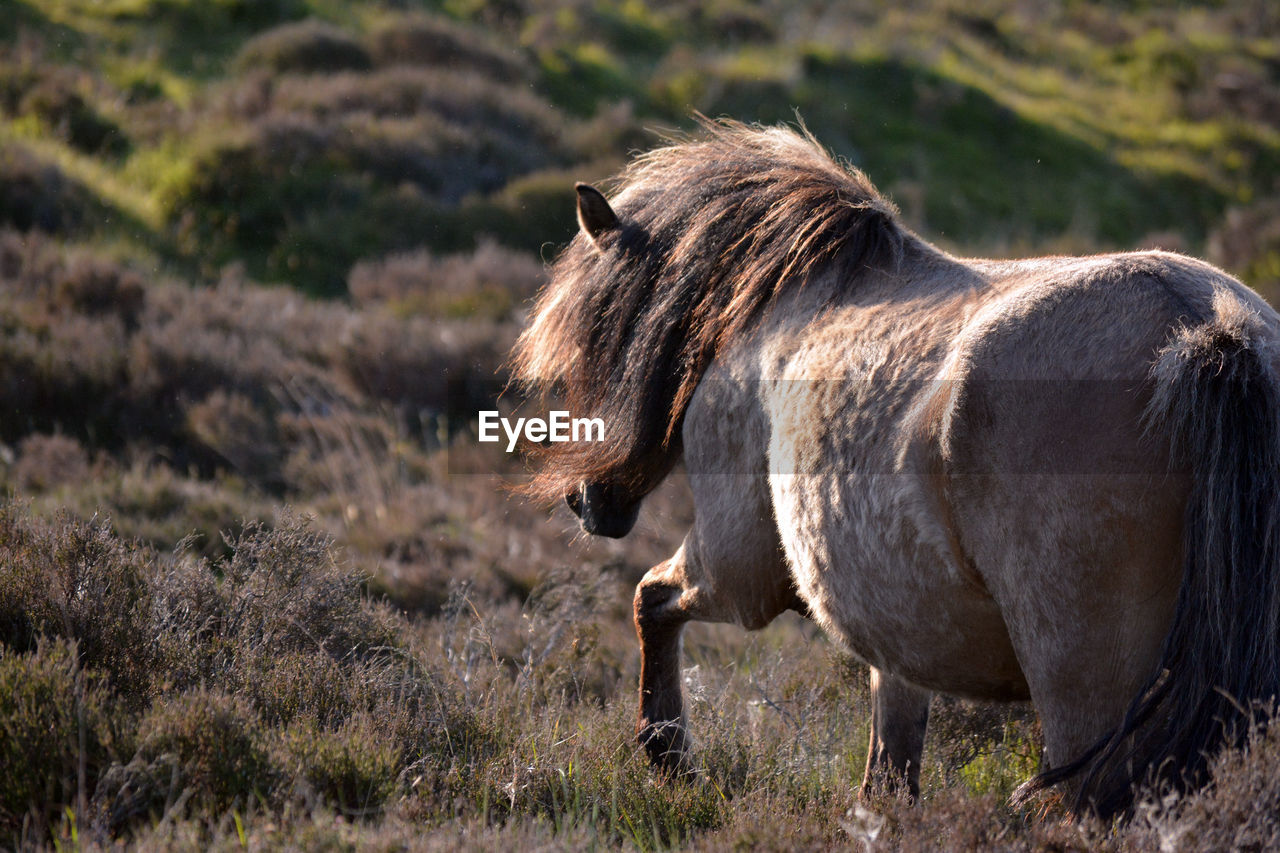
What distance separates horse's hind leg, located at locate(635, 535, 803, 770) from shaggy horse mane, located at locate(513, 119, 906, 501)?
0.34 meters

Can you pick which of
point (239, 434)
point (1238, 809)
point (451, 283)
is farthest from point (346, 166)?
point (1238, 809)

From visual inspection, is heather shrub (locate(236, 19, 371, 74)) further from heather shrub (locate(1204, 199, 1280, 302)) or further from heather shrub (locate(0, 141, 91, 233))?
heather shrub (locate(1204, 199, 1280, 302))

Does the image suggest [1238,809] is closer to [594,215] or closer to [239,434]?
[594,215]

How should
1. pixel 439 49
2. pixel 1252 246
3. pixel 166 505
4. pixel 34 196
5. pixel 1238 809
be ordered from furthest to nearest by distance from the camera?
1. pixel 439 49
2. pixel 1252 246
3. pixel 34 196
4. pixel 166 505
5. pixel 1238 809

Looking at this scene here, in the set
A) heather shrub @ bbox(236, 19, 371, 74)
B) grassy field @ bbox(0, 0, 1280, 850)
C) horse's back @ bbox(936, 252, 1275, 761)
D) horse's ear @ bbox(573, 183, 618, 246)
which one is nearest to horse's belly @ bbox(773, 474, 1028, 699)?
horse's back @ bbox(936, 252, 1275, 761)

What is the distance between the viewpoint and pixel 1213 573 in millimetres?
2082

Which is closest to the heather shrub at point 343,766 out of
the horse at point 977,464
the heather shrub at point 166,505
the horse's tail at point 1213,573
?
the horse at point 977,464

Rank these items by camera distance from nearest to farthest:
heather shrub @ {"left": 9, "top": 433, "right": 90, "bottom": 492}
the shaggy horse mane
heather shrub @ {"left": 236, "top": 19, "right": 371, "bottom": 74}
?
the shaggy horse mane, heather shrub @ {"left": 9, "top": 433, "right": 90, "bottom": 492}, heather shrub @ {"left": 236, "top": 19, "right": 371, "bottom": 74}

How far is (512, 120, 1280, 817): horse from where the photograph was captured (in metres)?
2.16

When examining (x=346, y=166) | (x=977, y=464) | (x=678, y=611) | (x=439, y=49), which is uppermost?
(x=439, y=49)

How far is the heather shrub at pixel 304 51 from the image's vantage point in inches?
590

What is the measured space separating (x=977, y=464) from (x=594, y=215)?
1.86 meters

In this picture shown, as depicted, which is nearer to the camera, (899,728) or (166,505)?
(899,728)

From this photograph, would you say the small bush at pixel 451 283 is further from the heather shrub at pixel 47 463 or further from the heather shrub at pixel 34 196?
the heather shrub at pixel 47 463
